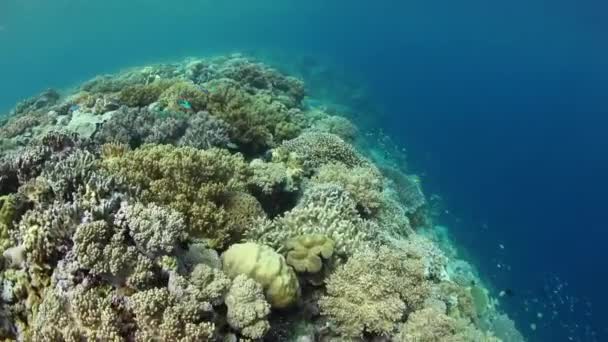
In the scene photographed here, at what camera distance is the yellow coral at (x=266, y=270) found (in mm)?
4367

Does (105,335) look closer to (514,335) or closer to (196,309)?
(196,309)

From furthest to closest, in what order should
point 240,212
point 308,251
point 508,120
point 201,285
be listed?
point 508,120 → point 240,212 → point 308,251 → point 201,285

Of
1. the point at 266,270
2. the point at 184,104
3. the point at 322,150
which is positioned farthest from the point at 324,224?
the point at 184,104

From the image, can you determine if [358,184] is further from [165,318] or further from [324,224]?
[165,318]

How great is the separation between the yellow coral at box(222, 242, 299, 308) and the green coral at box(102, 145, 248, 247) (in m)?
0.56

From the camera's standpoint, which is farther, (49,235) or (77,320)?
(49,235)

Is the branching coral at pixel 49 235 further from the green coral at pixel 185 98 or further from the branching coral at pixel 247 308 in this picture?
the green coral at pixel 185 98

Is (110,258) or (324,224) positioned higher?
(324,224)

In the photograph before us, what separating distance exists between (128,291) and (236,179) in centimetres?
291

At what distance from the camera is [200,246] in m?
4.57

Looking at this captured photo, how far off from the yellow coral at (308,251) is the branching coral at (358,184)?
2.44 metres

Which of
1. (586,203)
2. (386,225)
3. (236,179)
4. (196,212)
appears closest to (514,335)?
(386,225)

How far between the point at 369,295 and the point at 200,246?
7.02 feet

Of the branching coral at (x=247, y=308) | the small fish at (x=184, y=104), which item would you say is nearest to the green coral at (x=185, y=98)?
the small fish at (x=184, y=104)
